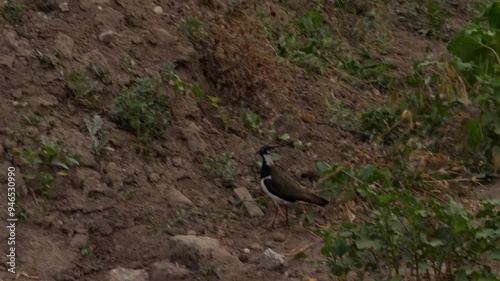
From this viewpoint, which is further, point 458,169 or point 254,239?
point 458,169

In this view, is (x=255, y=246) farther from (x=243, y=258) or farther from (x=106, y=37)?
(x=106, y=37)

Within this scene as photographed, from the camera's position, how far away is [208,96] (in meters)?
7.72

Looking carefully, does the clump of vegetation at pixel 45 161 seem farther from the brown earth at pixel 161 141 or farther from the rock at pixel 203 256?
the rock at pixel 203 256

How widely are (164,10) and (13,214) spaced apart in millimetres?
2773

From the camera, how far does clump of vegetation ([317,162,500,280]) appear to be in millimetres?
5250

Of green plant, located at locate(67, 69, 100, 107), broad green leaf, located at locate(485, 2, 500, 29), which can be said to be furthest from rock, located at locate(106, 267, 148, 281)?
broad green leaf, located at locate(485, 2, 500, 29)

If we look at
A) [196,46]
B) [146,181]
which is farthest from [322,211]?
[196,46]

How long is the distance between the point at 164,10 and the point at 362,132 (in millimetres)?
1773

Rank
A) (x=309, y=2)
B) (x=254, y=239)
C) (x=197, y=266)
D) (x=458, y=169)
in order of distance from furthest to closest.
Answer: (x=309, y=2), (x=458, y=169), (x=254, y=239), (x=197, y=266)

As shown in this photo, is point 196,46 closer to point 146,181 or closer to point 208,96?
point 208,96

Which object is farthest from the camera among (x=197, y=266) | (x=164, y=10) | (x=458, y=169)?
(x=164, y=10)

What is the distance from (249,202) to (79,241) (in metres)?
1.28

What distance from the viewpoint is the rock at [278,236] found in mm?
6457

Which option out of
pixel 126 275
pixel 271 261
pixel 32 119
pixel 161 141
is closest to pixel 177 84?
pixel 161 141
